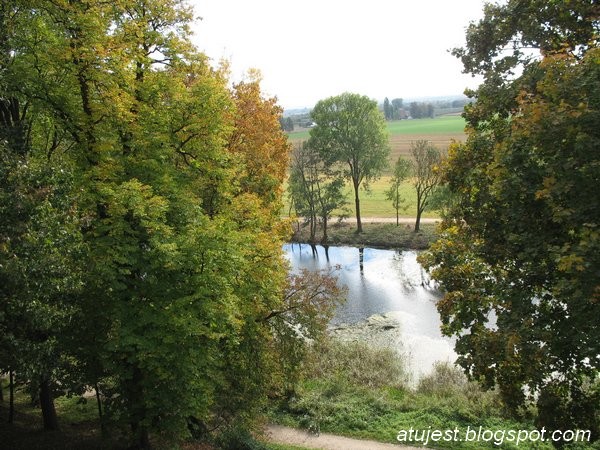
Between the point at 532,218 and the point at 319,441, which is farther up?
the point at 532,218

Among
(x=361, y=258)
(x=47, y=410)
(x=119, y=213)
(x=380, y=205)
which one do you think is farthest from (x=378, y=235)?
(x=119, y=213)

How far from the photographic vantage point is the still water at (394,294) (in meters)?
24.7

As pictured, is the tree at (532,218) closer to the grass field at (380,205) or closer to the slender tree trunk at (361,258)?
the slender tree trunk at (361,258)

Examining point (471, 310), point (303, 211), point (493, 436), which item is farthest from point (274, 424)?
point (303, 211)

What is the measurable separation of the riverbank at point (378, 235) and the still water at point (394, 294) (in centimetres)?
151

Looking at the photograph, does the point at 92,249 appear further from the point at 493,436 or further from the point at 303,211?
the point at 303,211

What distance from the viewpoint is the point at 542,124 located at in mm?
8781

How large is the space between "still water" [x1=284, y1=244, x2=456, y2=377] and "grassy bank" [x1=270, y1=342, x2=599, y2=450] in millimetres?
1955

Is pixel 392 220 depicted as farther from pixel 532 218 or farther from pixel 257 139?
pixel 532 218

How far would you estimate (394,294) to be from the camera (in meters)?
33.5

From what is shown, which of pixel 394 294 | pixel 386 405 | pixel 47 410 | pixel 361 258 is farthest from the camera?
pixel 361 258

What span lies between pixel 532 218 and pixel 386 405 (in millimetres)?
10812

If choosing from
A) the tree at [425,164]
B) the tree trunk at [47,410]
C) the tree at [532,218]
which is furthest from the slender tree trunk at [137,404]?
the tree at [425,164]

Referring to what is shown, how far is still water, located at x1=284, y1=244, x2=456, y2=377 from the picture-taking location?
24656 millimetres
